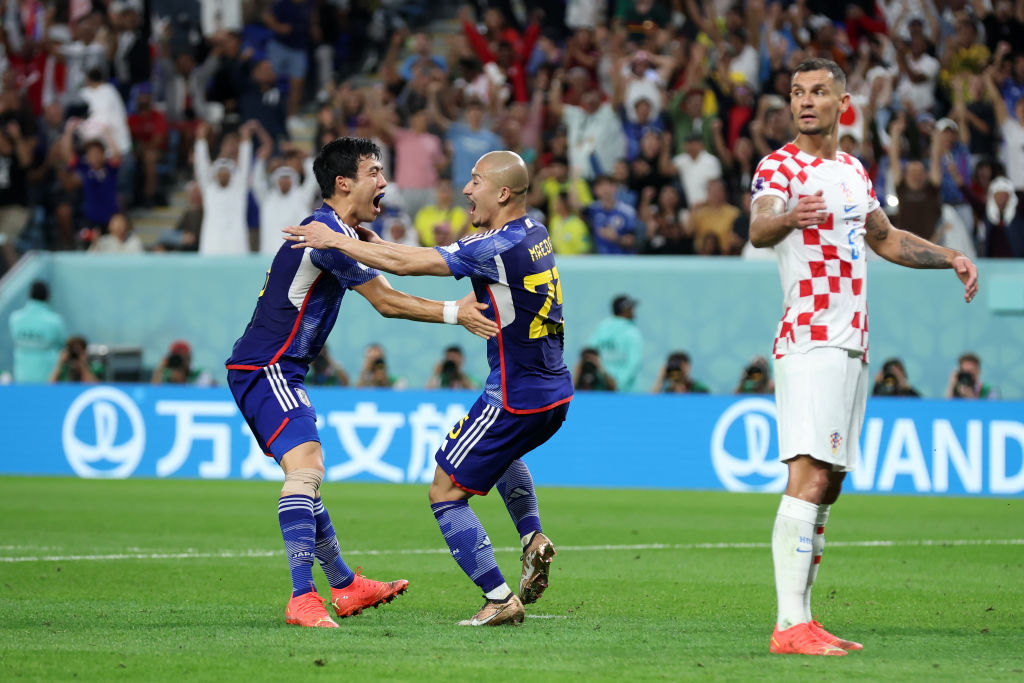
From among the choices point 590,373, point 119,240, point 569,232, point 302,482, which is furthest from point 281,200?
point 302,482

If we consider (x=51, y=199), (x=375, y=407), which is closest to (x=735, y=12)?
(x=375, y=407)

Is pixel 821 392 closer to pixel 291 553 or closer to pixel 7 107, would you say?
pixel 291 553

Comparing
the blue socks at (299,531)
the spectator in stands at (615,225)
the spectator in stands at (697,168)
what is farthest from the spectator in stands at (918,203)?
the blue socks at (299,531)

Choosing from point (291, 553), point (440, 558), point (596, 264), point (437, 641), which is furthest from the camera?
point (596, 264)

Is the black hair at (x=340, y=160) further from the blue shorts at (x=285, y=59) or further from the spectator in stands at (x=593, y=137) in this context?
the blue shorts at (x=285, y=59)

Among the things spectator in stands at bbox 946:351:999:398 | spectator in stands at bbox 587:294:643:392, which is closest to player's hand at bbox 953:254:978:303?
spectator in stands at bbox 946:351:999:398

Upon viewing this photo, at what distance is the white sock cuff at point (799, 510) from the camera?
20.3 feet

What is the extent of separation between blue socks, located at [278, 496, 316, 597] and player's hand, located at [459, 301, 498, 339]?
1181mm

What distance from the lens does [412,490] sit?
52.8ft

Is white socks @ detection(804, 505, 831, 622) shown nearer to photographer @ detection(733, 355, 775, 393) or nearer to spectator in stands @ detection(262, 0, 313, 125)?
photographer @ detection(733, 355, 775, 393)

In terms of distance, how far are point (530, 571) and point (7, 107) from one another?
16837 millimetres

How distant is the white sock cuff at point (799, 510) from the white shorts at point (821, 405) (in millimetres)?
182

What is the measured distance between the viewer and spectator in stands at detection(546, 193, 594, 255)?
18703 mm

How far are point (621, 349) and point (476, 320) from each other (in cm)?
1094
